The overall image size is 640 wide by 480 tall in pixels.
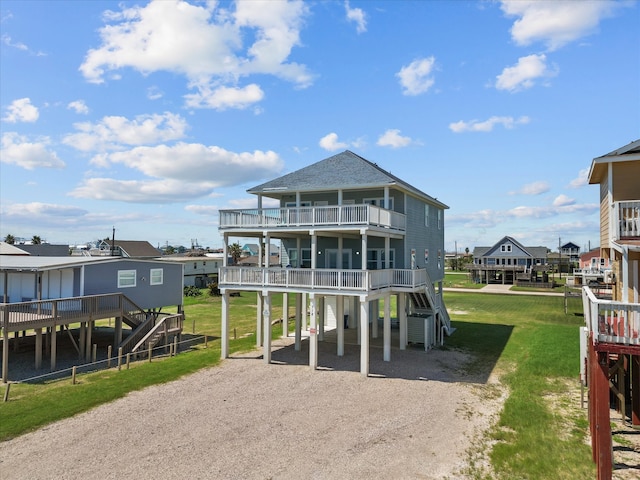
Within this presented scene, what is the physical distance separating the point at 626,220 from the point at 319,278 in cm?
1186

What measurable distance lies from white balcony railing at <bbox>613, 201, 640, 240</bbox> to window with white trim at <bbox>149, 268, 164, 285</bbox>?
24959 millimetres

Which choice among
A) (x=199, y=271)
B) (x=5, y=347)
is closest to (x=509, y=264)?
(x=199, y=271)

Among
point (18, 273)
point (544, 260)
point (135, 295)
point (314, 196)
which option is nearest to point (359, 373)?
point (314, 196)

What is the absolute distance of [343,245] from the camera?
2434 cm

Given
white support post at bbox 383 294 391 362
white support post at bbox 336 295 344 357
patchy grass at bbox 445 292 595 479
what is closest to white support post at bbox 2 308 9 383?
white support post at bbox 336 295 344 357

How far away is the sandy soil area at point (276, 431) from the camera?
10.5 meters

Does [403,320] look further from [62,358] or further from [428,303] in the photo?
[62,358]

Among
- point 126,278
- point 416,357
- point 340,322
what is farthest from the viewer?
point 126,278

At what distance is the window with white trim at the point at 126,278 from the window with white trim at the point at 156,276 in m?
1.29

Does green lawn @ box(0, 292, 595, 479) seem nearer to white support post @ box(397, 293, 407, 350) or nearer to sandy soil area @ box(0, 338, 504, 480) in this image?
sandy soil area @ box(0, 338, 504, 480)

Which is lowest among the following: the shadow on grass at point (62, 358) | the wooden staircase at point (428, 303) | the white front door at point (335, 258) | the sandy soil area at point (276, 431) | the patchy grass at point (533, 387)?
the shadow on grass at point (62, 358)

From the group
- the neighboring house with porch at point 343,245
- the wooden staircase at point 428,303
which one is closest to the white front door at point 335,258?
the neighboring house with porch at point 343,245

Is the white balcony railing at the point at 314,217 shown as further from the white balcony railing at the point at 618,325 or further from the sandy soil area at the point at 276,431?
the white balcony railing at the point at 618,325

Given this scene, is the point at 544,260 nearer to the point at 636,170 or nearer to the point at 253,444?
the point at 636,170
